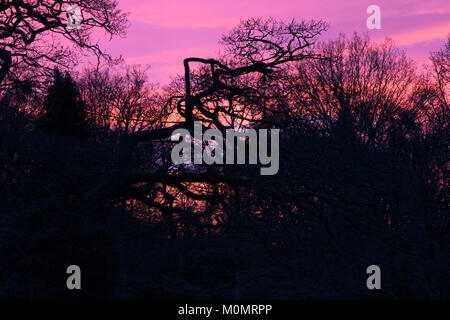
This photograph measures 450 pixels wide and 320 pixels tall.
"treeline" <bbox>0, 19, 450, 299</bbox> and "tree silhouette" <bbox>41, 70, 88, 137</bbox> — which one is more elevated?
"tree silhouette" <bbox>41, 70, 88, 137</bbox>

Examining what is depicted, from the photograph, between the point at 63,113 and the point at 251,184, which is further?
the point at 63,113

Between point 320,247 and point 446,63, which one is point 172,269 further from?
point 446,63

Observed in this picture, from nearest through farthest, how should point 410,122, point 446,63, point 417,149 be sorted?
point 417,149
point 410,122
point 446,63

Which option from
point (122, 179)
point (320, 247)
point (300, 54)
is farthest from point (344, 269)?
point (122, 179)

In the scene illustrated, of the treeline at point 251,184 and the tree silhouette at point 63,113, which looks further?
the tree silhouette at point 63,113

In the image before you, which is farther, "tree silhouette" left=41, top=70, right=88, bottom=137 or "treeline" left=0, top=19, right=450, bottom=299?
"tree silhouette" left=41, top=70, right=88, bottom=137

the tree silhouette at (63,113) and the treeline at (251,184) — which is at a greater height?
the tree silhouette at (63,113)

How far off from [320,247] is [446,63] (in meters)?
16.3

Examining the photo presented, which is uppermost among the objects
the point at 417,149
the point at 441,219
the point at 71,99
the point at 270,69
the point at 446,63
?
the point at 446,63

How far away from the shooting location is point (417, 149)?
14555mm

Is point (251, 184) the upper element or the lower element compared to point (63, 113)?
lower

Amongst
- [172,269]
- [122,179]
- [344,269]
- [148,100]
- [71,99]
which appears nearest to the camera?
[122,179]

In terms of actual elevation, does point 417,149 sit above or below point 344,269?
above
